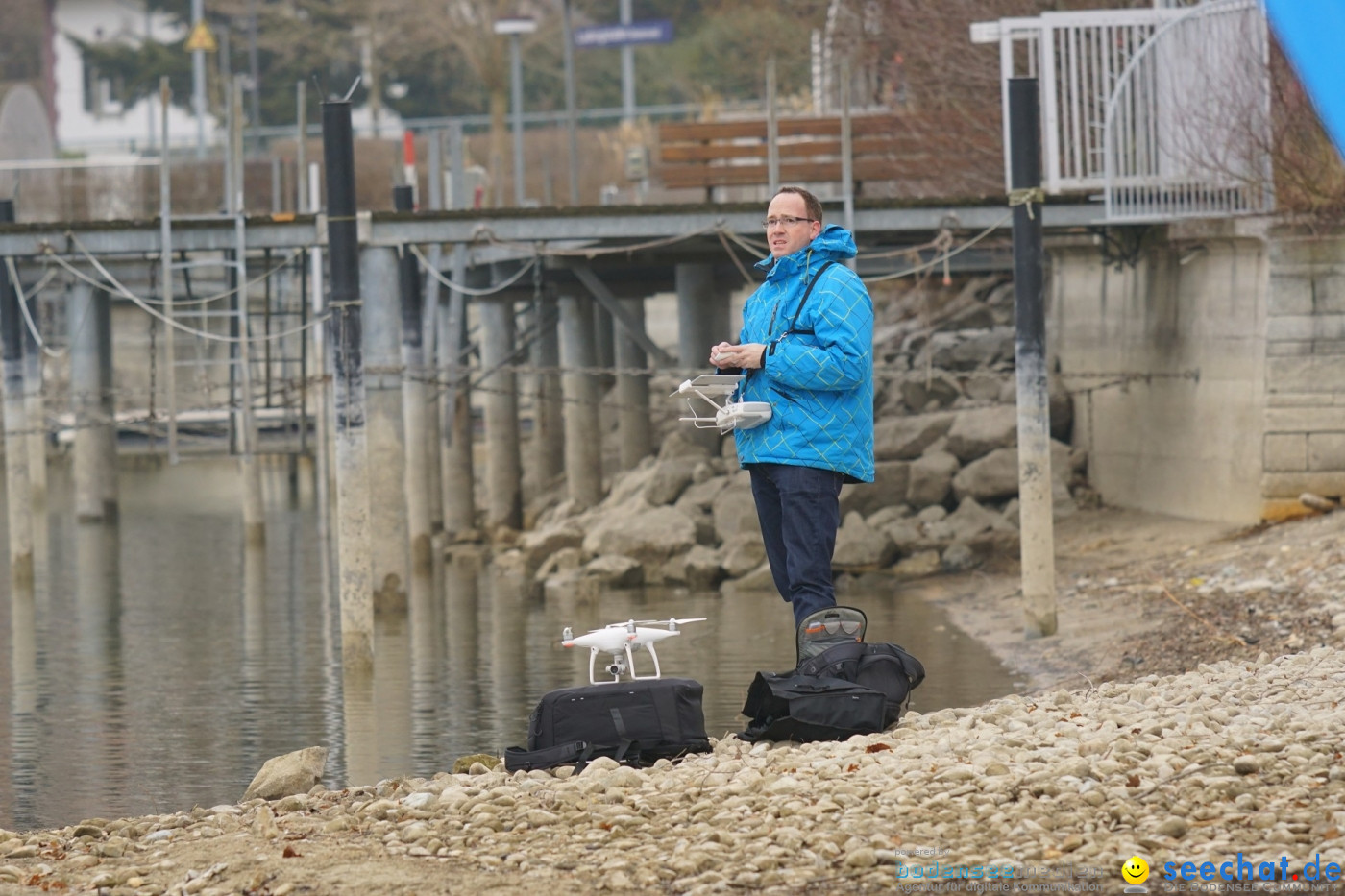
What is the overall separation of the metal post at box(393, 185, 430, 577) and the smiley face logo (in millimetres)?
14491

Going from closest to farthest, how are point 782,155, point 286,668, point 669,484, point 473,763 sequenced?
point 473,763, point 286,668, point 669,484, point 782,155

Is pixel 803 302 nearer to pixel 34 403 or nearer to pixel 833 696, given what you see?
pixel 833 696

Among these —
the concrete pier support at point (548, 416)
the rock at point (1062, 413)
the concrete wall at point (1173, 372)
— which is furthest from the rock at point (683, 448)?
→ the concrete pier support at point (548, 416)

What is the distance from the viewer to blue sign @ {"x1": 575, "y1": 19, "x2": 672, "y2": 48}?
1065 inches

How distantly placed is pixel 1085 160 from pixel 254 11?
36.2 meters

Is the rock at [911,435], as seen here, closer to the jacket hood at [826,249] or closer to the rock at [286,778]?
the rock at [286,778]

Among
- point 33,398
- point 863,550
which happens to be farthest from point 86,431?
point 863,550

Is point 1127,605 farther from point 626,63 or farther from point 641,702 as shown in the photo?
point 626,63

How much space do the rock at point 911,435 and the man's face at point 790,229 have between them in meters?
11.2

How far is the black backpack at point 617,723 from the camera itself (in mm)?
7648

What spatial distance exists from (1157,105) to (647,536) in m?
5.84

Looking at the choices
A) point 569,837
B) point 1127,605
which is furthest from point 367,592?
point 569,837

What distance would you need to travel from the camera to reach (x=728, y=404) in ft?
25.6

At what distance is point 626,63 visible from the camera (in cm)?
3509
